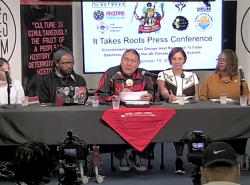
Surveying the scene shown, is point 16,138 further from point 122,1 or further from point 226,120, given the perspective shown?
point 122,1

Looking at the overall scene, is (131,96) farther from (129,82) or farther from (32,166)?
(32,166)

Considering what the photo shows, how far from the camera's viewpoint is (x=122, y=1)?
566cm

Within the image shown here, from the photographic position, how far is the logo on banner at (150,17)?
5699 millimetres

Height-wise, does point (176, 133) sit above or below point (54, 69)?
below

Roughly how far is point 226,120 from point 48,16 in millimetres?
2664

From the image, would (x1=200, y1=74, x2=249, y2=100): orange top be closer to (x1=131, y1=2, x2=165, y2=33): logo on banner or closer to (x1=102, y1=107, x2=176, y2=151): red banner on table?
(x1=102, y1=107, x2=176, y2=151): red banner on table

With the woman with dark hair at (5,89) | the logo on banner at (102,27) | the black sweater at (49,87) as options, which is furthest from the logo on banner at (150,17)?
the woman with dark hair at (5,89)

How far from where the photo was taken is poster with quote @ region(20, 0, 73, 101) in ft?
17.7

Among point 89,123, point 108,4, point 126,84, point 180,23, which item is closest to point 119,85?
point 126,84

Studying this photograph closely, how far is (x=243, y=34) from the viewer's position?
6.16m

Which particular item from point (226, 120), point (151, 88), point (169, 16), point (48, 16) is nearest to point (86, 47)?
point (48, 16)

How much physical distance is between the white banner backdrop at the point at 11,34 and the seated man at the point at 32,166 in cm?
350

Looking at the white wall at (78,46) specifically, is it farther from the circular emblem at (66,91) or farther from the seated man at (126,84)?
the circular emblem at (66,91)

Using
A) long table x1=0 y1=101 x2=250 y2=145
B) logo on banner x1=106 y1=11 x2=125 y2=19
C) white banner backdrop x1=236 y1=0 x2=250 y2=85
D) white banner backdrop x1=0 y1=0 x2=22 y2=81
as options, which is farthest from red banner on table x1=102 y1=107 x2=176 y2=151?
white banner backdrop x1=236 y1=0 x2=250 y2=85
